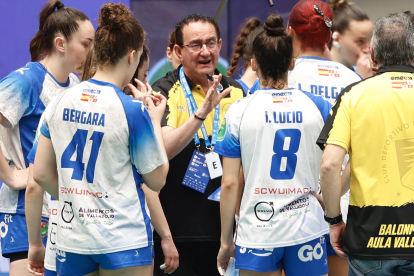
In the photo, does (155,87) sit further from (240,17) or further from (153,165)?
(240,17)

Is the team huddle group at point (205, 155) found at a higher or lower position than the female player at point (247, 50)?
lower

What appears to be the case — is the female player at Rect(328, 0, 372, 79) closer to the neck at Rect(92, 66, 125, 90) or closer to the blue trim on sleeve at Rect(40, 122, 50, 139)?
the neck at Rect(92, 66, 125, 90)

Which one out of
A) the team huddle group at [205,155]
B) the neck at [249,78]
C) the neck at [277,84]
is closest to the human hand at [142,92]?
the team huddle group at [205,155]

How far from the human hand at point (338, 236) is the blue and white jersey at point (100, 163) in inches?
32.4

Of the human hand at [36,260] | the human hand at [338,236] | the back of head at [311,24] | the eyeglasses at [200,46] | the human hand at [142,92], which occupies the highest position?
the back of head at [311,24]

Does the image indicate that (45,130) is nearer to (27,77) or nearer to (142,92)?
(142,92)

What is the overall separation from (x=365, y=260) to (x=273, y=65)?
100 centimetres

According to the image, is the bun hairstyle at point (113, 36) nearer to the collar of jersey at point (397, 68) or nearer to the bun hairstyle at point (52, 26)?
the bun hairstyle at point (52, 26)

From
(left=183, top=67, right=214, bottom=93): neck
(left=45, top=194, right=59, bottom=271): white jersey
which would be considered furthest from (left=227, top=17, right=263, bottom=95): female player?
(left=45, top=194, right=59, bottom=271): white jersey

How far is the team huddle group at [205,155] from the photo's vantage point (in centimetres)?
217

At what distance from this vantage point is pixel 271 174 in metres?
2.47

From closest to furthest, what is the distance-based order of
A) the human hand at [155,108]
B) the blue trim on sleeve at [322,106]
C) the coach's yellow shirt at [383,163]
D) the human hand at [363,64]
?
the coach's yellow shirt at [383,163] < the human hand at [155,108] < the blue trim on sleeve at [322,106] < the human hand at [363,64]

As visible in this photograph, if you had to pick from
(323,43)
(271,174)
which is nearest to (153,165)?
(271,174)

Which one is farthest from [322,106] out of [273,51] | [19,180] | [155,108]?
[19,180]
